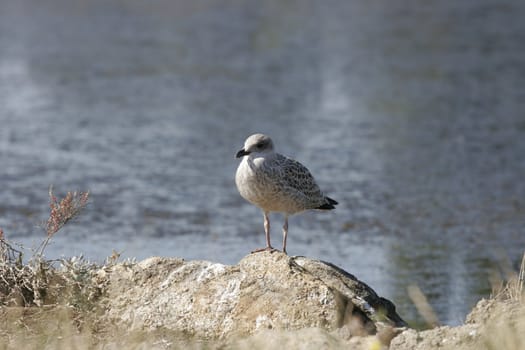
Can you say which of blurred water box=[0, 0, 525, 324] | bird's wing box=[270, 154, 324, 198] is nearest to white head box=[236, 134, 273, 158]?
bird's wing box=[270, 154, 324, 198]

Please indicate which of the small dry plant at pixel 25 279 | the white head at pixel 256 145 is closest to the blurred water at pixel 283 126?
the white head at pixel 256 145

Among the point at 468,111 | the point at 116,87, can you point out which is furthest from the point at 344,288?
the point at 116,87

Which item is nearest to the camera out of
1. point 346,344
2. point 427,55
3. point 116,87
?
point 346,344

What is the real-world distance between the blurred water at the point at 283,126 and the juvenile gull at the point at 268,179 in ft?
6.42

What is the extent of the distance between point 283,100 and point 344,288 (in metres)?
9.90

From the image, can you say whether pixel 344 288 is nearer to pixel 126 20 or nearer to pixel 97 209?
pixel 97 209

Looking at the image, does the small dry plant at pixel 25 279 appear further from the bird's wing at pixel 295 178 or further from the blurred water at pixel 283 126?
the blurred water at pixel 283 126

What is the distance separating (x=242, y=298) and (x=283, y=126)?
8470 millimetres

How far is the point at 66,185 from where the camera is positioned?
12.5m

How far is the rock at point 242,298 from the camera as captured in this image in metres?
6.60

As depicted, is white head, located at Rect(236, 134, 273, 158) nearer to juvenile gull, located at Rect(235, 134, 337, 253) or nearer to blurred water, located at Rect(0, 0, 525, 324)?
juvenile gull, located at Rect(235, 134, 337, 253)

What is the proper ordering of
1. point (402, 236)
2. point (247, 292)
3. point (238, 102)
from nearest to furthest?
point (247, 292)
point (402, 236)
point (238, 102)

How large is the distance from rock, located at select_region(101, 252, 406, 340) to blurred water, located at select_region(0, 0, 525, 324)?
2.34m

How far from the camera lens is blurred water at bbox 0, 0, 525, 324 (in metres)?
10.8
